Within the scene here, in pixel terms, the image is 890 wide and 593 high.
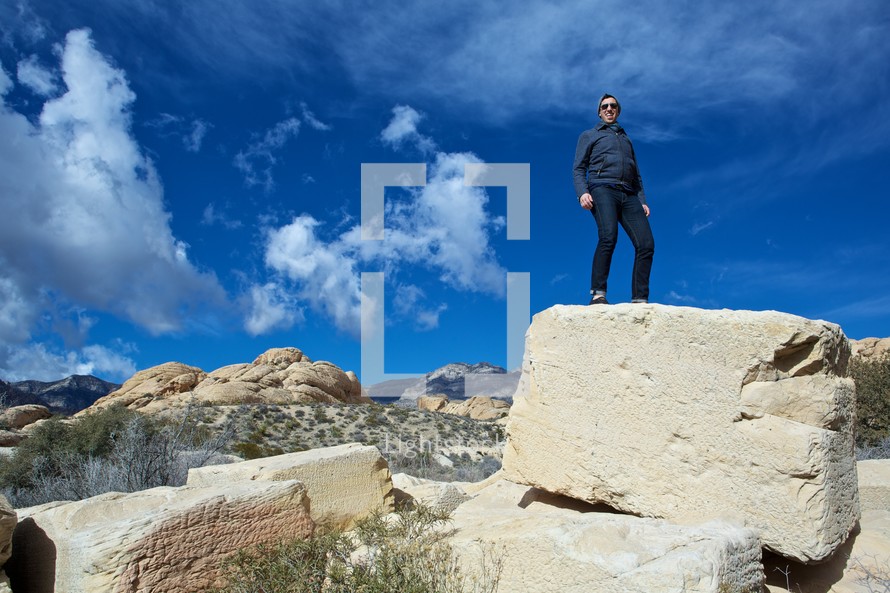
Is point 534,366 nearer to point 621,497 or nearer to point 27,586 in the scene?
point 621,497

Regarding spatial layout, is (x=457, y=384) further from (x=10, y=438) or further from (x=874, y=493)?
(x=874, y=493)

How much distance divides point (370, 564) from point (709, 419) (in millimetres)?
2223

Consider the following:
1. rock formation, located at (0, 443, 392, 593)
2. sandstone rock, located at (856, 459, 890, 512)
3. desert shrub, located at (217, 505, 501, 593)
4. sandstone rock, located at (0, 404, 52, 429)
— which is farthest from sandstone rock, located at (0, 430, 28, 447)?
sandstone rock, located at (856, 459, 890, 512)

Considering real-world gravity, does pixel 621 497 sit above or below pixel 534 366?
below

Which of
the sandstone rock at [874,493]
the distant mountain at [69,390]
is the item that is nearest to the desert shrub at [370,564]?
the sandstone rock at [874,493]

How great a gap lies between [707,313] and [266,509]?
10.0 ft

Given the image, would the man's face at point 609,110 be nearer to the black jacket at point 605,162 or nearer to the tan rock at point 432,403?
the black jacket at point 605,162

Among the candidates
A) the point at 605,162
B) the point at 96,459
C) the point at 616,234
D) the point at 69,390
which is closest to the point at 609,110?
the point at 605,162

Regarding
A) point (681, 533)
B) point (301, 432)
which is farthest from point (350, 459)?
point (301, 432)

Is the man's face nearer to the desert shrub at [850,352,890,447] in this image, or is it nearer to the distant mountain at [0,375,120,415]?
the desert shrub at [850,352,890,447]

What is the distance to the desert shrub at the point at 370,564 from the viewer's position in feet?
10.6

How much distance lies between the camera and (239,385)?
3161cm

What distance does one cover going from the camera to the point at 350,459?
5.04 meters

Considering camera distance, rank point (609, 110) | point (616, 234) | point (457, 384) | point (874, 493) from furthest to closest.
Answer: point (457, 384)
point (609, 110)
point (874, 493)
point (616, 234)
